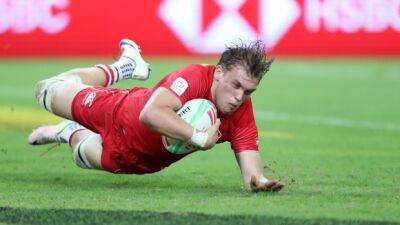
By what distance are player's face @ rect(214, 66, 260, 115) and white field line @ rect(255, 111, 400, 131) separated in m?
6.23

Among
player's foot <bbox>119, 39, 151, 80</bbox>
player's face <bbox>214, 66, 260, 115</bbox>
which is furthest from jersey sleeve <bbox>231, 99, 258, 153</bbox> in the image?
player's foot <bbox>119, 39, 151, 80</bbox>

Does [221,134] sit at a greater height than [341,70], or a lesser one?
greater

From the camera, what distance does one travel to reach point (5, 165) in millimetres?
11008

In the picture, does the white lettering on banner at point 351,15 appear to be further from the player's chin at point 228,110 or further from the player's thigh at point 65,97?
the player's chin at point 228,110

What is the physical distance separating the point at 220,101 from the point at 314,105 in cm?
899

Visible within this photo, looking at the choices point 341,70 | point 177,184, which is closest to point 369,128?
point 177,184

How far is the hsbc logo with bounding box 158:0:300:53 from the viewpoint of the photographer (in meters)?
23.7

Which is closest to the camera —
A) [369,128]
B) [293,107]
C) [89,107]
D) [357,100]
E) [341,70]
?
[89,107]

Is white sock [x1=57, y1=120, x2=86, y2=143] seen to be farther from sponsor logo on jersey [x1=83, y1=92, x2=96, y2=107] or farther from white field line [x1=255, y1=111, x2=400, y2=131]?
white field line [x1=255, y1=111, x2=400, y2=131]

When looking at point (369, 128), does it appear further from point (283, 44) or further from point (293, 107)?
point (283, 44)

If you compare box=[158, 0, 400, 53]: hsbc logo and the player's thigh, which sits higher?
the player's thigh

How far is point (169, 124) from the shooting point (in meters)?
8.41

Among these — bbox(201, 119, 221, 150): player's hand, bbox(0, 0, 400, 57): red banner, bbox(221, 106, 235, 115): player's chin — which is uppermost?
bbox(221, 106, 235, 115): player's chin

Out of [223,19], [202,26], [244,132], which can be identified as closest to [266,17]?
[223,19]
